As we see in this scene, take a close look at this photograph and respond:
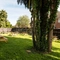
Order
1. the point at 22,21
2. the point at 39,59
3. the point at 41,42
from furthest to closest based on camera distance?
the point at 22,21, the point at 41,42, the point at 39,59

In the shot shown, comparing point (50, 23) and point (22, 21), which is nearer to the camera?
point (50, 23)

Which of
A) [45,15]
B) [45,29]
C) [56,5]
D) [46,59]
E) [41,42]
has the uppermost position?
[56,5]

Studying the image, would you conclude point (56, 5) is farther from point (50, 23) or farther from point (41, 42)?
point (41, 42)

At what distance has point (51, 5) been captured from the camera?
11.2m

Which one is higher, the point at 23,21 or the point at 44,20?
the point at 23,21

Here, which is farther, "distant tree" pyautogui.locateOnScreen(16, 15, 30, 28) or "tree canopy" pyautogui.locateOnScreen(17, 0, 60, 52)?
"distant tree" pyautogui.locateOnScreen(16, 15, 30, 28)

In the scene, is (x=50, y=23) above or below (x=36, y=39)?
above

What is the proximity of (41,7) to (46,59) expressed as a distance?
3.78 meters

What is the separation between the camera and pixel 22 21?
7069 centimetres

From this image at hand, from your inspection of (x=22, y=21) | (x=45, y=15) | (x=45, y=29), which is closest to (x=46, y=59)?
(x=45, y=29)

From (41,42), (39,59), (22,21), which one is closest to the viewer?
(39,59)

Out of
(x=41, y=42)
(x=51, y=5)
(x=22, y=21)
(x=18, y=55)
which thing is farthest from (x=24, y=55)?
(x=22, y=21)

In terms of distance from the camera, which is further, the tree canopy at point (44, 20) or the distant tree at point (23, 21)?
the distant tree at point (23, 21)

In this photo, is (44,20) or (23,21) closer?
(44,20)
